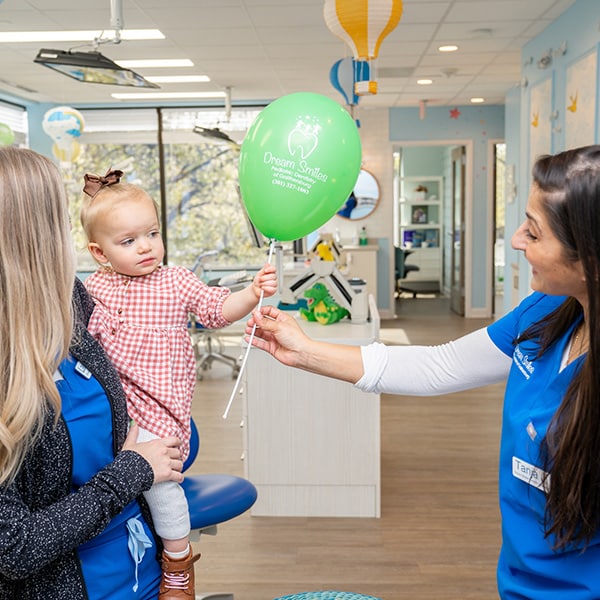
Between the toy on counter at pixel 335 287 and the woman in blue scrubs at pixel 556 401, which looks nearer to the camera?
the woman in blue scrubs at pixel 556 401

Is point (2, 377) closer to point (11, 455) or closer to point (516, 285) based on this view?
point (11, 455)

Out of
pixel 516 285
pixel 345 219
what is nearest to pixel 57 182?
pixel 516 285

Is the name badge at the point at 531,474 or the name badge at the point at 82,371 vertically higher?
the name badge at the point at 82,371

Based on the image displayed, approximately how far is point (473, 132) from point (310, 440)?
7464 mm

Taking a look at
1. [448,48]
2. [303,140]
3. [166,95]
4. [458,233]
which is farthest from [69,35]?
[458,233]

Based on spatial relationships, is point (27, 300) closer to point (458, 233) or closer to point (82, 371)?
point (82, 371)

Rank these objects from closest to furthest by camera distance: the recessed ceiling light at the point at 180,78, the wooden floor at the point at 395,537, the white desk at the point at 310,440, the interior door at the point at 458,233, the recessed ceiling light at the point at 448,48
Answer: the wooden floor at the point at 395,537 → the white desk at the point at 310,440 → the recessed ceiling light at the point at 448,48 → the recessed ceiling light at the point at 180,78 → the interior door at the point at 458,233

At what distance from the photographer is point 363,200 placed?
10219 mm

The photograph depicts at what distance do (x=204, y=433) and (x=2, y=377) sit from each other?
3843 millimetres

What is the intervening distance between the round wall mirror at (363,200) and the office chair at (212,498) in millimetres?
8024

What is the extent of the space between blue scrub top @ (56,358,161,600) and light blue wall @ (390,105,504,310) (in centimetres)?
916

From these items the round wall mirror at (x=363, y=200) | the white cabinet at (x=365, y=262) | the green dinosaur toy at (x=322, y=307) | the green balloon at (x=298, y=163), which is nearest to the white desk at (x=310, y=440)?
the green dinosaur toy at (x=322, y=307)

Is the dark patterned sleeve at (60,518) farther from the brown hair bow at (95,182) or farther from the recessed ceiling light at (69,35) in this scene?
the recessed ceiling light at (69,35)

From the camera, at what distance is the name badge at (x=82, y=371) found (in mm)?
1324
